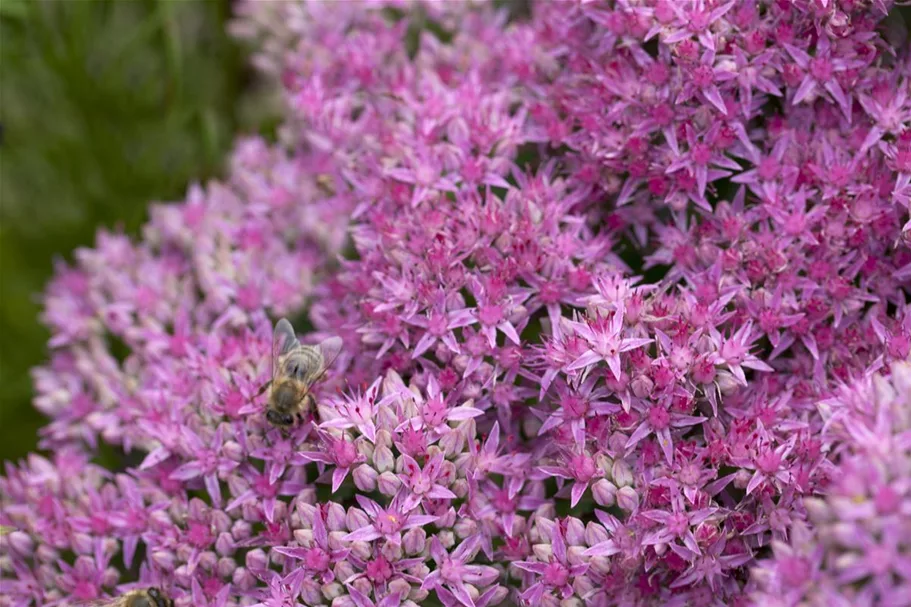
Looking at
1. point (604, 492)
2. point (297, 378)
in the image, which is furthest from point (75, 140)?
point (604, 492)

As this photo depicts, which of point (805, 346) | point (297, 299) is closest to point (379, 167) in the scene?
point (297, 299)

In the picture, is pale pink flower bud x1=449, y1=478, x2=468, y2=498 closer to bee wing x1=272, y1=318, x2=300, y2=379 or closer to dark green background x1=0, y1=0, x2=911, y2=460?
bee wing x1=272, y1=318, x2=300, y2=379

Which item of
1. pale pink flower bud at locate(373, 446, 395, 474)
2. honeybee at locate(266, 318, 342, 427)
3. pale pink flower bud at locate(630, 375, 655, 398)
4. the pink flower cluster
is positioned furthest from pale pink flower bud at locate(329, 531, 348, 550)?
pale pink flower bud at locate(630, 375, 655, 398)

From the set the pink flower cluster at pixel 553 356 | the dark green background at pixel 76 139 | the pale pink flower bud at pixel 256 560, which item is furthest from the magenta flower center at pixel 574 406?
the dark green background at pixel 76 139

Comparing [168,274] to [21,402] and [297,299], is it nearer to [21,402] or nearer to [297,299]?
[297,299]

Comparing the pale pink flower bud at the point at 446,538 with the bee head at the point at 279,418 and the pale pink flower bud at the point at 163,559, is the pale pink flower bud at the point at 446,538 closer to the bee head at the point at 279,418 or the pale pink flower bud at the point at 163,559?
the bee head at the point at 279,418

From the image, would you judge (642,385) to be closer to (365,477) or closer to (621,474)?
(621,474)
